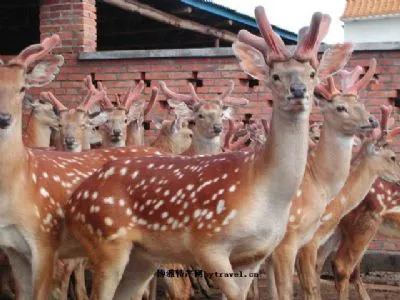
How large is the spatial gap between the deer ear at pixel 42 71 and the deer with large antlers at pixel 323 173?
203 centimetres

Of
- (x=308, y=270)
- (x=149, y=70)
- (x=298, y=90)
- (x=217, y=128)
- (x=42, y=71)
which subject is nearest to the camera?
(x=298, y=90)

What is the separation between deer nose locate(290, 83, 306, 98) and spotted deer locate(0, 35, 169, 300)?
193 centimetres

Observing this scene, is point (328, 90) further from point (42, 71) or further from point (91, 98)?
point (91, 98)

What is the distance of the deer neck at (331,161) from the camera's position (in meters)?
8.08

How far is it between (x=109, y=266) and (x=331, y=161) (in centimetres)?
226

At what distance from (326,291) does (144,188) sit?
4841 mm

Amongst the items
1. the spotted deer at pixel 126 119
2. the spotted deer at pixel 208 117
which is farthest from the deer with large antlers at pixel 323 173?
the spotted deer at pixel 126 119

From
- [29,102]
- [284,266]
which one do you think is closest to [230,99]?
[29,102]

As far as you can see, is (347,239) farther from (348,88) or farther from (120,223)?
(120,223)

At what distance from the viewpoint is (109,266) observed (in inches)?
264

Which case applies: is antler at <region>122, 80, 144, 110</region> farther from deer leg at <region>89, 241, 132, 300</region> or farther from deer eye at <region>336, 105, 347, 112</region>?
deer leg at <region>89, 241, 132, 300</region>

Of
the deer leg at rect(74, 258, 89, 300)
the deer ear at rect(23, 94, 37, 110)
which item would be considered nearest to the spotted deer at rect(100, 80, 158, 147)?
the deer ear at rect(23, 94, 37, 110)

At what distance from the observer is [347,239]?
9.80m

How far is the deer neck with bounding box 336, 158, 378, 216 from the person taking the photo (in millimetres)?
8859
